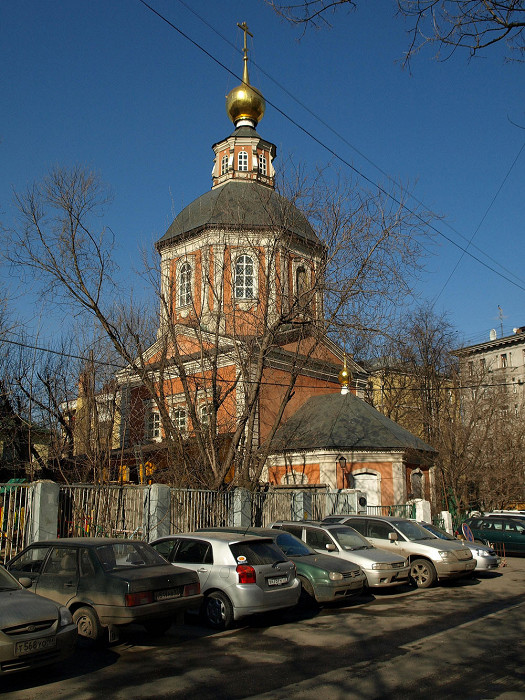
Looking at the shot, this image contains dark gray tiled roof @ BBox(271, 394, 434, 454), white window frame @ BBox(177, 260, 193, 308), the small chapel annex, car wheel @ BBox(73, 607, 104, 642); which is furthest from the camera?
white window frame @ BBox(177, 260, 193, 308)

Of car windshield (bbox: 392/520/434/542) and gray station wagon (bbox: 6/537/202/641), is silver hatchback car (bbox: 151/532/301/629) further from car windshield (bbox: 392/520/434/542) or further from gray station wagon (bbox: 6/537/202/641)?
car windshield (bbox: 392/520/434/542)

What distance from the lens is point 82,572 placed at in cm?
897

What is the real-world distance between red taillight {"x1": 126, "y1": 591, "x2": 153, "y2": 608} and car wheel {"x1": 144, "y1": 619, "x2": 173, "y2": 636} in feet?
1.63

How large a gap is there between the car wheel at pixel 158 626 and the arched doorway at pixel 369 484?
58.5ft

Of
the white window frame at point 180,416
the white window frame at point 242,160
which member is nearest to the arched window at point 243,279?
the white window frame at point 180,416

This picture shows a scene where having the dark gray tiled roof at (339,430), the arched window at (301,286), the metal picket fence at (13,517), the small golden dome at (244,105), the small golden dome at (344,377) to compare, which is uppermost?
the small golden dome at (244,105)

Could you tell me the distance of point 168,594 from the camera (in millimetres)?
8969

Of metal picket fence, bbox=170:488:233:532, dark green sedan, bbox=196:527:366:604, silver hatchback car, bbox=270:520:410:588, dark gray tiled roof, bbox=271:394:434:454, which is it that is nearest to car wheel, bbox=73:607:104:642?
dark green sedan, bbox=196:527:366:604

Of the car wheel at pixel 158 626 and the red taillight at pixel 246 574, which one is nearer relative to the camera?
the car wheel at pixel 158 626

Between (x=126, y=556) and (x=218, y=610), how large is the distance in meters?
1.76

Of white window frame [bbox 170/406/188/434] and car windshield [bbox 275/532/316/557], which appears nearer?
car windshield [bbox 275/532/316/557]

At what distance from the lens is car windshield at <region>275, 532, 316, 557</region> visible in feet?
41.3

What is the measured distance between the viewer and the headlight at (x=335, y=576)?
1169 centimetres

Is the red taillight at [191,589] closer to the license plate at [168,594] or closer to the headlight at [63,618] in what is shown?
the license plate at [168,594]
